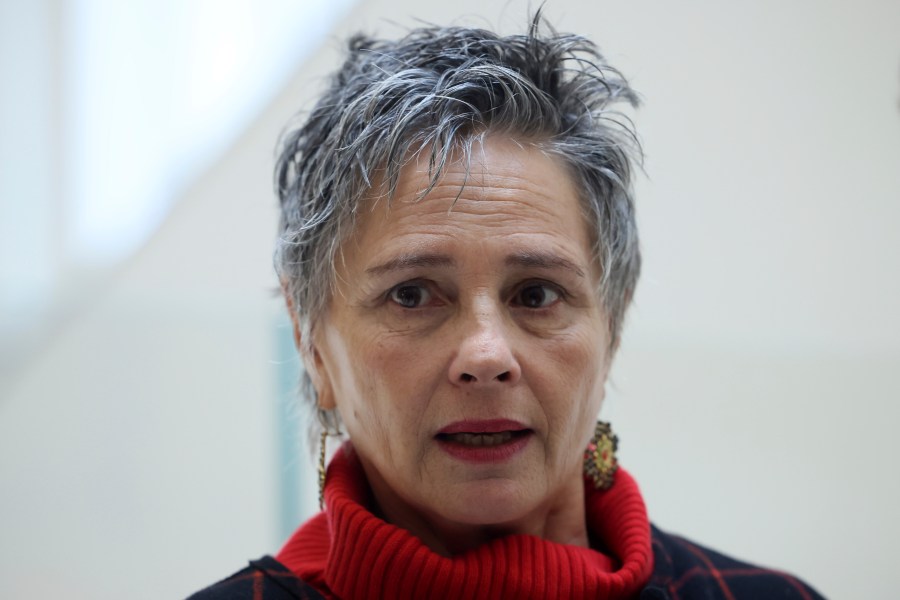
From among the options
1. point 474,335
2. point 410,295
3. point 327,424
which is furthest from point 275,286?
point 474,335

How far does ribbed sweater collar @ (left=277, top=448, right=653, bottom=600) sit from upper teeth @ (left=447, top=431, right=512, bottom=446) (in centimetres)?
14

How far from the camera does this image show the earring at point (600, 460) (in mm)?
1363

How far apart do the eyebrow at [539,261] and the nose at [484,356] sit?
0.07m

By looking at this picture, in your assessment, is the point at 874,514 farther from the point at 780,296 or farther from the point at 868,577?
the point at 780,296

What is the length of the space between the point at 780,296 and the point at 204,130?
1.53 meters

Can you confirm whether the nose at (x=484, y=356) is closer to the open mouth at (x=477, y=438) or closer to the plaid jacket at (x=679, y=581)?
the open mouth at (x=477, y=438)

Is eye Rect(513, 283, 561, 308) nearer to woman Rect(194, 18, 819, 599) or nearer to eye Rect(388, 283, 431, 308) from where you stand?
woman Rect(194, 18, 819, 599)

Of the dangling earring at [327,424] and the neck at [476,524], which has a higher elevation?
the dangling earring at [327,424]

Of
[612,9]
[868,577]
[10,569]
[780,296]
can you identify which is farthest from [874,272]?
[10,569]

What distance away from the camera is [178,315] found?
2.29 m

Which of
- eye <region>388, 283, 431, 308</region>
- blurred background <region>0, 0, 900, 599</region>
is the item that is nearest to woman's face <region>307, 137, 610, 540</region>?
eye <region>388, 283, 431, 308</region>

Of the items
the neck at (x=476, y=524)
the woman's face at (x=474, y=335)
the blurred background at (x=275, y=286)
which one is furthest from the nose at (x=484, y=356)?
the blurred background at (x=275, y=286)

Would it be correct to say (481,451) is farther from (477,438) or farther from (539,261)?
(539,261)

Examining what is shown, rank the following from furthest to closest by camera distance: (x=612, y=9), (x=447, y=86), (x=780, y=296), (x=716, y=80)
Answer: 1. (x=780, y=296)
2. (x=716, y=80)
3. (x=612, y=9)
4. (x=447, y=86)
